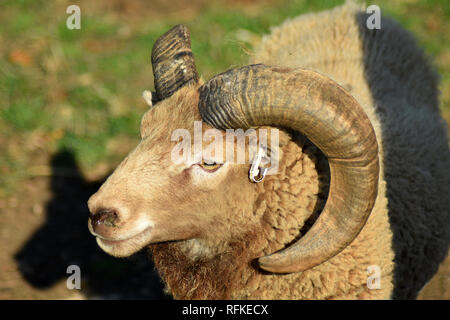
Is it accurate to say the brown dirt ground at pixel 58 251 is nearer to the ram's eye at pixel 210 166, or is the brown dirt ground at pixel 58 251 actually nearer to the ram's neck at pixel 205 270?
the ram's neck at pixel 205 270

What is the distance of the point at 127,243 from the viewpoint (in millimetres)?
3244

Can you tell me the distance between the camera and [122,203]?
10.3 ft

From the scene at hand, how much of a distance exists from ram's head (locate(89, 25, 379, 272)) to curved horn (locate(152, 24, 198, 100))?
0.04 metres

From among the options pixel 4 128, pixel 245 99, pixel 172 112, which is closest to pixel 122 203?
pixel 172 112

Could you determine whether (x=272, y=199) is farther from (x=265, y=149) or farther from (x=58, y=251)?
(x=58, y=251)

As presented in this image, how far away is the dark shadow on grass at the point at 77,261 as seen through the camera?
5.30m

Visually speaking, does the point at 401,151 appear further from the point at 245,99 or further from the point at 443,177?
the point at 245,99

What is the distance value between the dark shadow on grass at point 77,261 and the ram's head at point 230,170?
1843mm

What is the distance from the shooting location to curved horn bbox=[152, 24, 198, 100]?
12.0ft

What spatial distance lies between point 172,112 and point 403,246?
219 centimetres

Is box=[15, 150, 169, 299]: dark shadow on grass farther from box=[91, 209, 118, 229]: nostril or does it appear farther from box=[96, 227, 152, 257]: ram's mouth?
box=[91, 209, 118, 229]: nostril

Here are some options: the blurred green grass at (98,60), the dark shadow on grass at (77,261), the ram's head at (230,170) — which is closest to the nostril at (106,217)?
the ram's head at (230,170)

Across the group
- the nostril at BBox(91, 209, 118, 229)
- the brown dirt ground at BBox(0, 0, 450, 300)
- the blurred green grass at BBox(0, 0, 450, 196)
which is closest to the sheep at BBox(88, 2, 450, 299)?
the nostril at BBox(91, 209, 118, 229)

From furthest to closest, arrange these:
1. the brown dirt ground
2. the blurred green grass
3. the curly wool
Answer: the blurred green grass < the brown dirt ground < the curly wool
